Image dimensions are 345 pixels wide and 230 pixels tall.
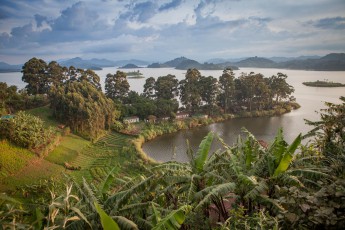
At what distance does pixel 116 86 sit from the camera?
1503 inches

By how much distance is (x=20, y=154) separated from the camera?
18.3 metres

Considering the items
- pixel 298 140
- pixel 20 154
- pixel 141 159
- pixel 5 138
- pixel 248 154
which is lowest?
pixel 141 159

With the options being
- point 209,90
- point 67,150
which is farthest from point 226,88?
point 67,150

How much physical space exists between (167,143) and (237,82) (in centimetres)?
2010

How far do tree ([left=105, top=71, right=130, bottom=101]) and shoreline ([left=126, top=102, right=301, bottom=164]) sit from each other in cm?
919

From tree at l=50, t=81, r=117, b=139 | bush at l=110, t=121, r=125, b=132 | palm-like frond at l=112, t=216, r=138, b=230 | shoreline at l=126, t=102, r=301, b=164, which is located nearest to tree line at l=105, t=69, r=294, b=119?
shoreline at l=126, t=102, r=301, b=164

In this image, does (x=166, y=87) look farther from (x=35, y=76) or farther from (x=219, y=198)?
(x=219, y=198)

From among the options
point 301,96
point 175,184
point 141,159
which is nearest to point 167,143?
point 141,159

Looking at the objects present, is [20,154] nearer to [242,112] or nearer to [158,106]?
[158,106]

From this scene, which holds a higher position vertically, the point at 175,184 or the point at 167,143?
the point at 175,184

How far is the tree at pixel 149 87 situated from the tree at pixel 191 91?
15.8 ft

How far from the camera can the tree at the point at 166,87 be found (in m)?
38.4

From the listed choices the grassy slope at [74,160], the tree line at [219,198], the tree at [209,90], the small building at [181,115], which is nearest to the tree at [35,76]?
the grassy slope at [74,160]

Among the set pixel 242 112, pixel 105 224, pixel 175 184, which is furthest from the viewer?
pixel 242 112
